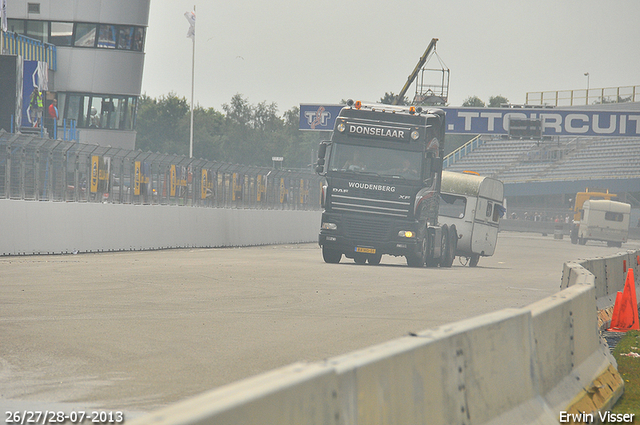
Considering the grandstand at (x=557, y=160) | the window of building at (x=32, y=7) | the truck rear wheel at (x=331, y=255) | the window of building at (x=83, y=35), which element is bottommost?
the truck rear wheel at (x=331, y=255)

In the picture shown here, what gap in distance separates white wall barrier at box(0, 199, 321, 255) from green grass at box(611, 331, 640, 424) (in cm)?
1392

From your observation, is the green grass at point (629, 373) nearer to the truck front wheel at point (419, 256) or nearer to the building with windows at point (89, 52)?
the truck front wheel at point (419, 256)

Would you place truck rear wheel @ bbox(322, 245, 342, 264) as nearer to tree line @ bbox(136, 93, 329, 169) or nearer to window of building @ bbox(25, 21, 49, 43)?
window of building @ bbox(25, 21, 49, 43)

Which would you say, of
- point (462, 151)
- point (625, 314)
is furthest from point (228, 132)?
point (625, 314)

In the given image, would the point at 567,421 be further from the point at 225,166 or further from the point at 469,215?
the point at 225,166

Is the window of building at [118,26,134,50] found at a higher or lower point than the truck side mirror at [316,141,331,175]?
higher

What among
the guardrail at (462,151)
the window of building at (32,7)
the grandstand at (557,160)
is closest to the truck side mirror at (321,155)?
the window of building at (32,7)

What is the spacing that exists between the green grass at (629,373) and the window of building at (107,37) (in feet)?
141

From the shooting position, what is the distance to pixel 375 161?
21078 millimetres

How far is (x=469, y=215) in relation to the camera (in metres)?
27.4

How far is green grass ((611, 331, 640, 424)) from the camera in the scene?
6.57 m

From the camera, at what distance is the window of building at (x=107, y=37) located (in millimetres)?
49719

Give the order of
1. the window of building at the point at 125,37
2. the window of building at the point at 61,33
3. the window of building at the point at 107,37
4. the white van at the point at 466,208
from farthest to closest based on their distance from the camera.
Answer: the window of building at the point at 125,37 → the window of building at the point at 107,37 → the window of building at the point at 61,33 → the white van at the point at 466,208

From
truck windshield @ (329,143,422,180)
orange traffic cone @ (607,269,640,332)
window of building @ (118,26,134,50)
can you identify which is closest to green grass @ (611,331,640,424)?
orange traffic cone @ (607,269,640,332)
